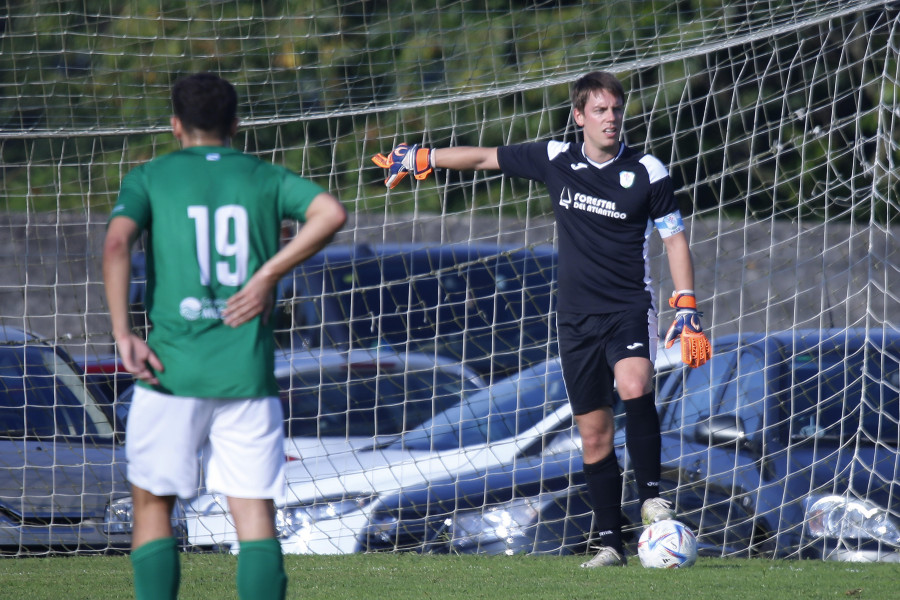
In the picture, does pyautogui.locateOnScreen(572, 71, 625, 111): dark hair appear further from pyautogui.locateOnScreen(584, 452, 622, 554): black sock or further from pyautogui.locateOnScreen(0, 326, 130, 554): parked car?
pyautogui.locateOnScreen(0, 326, 130, 554): parked car

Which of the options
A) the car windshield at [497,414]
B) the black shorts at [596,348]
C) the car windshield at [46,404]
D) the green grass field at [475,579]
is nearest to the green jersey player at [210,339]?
the green grass field at [475,579]

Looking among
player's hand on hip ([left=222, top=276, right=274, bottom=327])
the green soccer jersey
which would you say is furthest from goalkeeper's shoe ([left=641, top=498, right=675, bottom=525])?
player's hand on hip ([left=222, top=276, right=274, bottom=327])

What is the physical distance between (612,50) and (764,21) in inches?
32.1

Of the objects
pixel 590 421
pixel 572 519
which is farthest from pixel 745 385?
pixel 590 421

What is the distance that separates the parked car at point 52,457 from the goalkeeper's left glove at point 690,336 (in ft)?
10.2

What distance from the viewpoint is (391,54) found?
6.64 m

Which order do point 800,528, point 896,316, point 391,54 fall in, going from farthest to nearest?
point 896,316
point 391,54
point 800,528

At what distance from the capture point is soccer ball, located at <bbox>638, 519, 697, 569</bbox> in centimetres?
451

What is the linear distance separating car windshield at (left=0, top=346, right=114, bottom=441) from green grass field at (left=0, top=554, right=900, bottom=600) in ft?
3.11

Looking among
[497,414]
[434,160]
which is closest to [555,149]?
[434,160]

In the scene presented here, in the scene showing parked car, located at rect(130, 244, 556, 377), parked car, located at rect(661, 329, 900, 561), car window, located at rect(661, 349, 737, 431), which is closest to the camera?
parked car, located at rect(661, 329, 900, 561)

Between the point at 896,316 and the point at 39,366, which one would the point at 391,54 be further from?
the point at 896,316

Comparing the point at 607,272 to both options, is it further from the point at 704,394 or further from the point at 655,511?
the point at 704,394

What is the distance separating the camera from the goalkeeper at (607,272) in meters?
4.48
